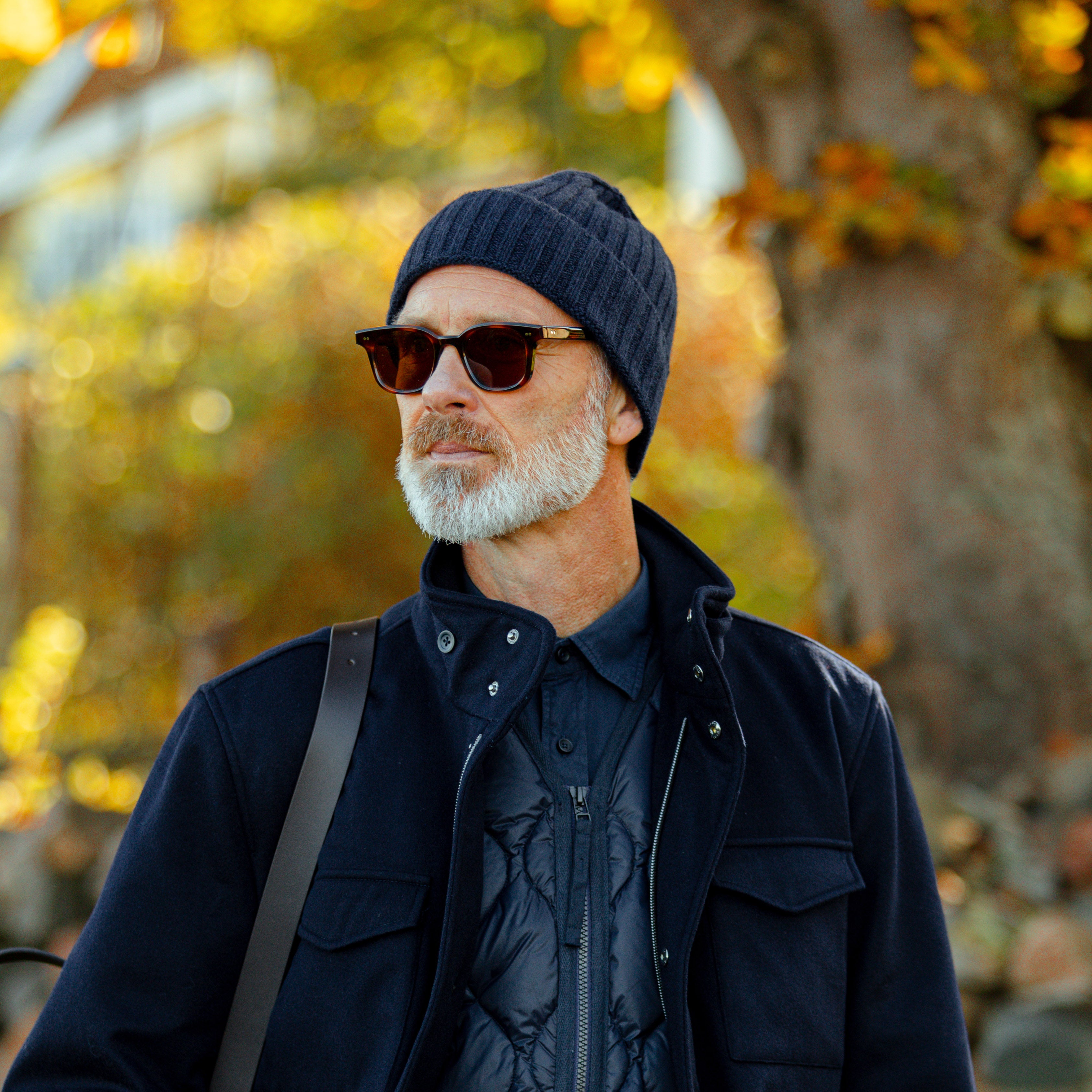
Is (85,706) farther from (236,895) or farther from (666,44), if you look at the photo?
(236,895)

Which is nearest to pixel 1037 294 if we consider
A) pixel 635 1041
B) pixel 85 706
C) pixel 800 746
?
pixel 800 746

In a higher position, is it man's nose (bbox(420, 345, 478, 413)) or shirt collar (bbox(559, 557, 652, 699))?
man's nose (bbox(420, 345, 478, 413))

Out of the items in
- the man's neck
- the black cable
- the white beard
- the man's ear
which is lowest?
the black cable

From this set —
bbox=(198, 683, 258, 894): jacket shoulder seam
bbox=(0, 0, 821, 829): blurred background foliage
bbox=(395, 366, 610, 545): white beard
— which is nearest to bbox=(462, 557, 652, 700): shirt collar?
bbox=(395, 366, 610, 545): white beard

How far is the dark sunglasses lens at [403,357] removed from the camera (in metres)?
2.03

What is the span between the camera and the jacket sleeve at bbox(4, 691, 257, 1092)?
160 cm

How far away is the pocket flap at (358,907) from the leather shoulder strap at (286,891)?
0.02 meters

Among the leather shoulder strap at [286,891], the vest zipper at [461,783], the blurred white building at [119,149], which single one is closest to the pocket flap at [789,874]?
the vest zipper at [461,783]

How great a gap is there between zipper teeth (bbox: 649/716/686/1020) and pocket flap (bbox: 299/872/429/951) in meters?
0.32

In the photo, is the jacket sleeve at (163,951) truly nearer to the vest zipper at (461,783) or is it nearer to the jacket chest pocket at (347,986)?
the jacket chest pocket at (347,986)

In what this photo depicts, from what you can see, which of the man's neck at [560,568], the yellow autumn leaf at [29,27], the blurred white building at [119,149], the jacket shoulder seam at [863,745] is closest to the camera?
the jacket shoulder seam at [863,745]

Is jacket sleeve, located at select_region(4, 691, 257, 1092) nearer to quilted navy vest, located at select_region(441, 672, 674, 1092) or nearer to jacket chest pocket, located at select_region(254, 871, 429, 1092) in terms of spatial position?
jacket chest pocket, located at select_region(254, 871, 429, 1092)

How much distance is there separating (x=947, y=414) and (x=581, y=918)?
12.4ft

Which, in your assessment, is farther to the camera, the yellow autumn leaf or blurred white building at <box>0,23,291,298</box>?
blurred white building at <box>0,23,291,298</box>
